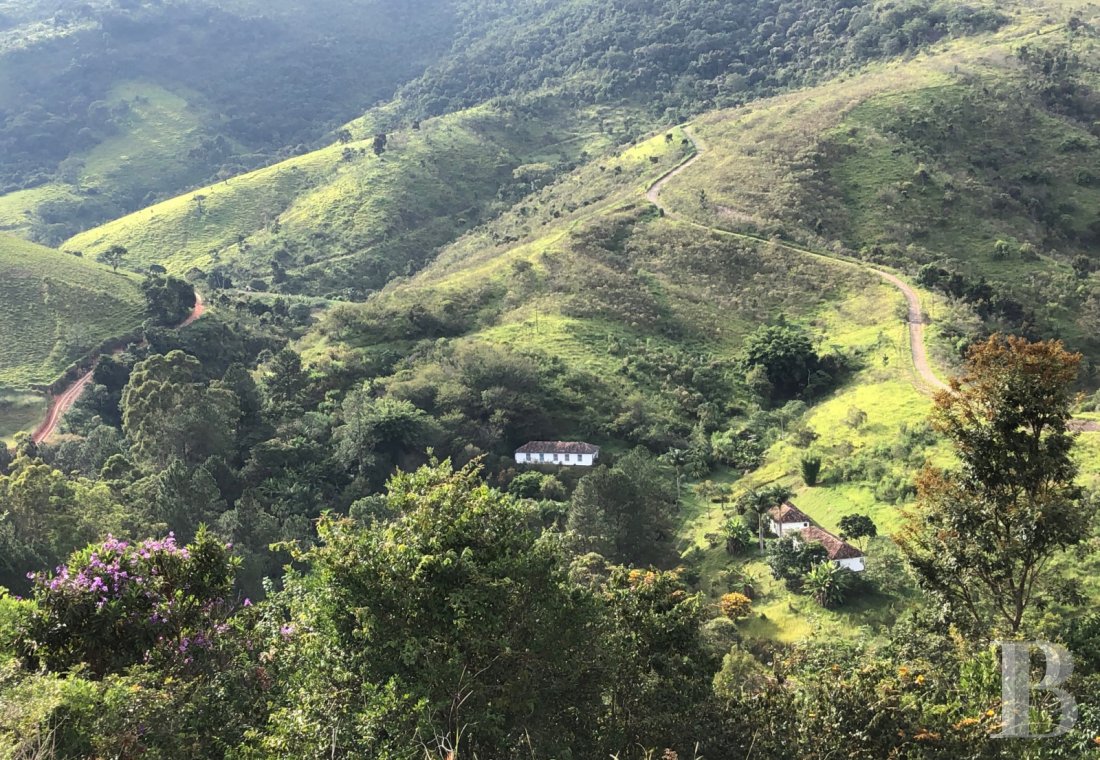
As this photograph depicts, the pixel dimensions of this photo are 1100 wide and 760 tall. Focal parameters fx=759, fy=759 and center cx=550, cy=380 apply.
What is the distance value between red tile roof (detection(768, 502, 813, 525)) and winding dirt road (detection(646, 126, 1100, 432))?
28.7ft

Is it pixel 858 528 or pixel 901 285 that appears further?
pixel 901 285

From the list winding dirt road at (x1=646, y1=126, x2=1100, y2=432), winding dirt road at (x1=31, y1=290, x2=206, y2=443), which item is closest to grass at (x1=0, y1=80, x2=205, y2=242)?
winding dirt road at (x1=31, y1=290, x2=206, y2=443)

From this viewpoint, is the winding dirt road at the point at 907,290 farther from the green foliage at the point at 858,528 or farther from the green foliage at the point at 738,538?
the green foliage at the point at 738,538

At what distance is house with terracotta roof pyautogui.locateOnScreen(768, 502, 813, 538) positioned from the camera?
117ft

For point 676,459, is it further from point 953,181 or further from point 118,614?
point 953,181

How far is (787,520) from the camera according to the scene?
35.9m

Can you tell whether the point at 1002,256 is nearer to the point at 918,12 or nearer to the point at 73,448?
the point at 73,448

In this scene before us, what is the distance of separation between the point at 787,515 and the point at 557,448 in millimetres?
18426

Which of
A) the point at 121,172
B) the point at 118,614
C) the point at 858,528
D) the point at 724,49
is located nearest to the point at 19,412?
the point at 118,614

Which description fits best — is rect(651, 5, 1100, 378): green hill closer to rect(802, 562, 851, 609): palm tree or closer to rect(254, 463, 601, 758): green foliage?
rect(802, 562, 851, 609): palm tree

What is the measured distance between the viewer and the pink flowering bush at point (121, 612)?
Answer: 44.3ft

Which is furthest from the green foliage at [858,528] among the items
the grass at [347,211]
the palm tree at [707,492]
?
the grass at [347,211]

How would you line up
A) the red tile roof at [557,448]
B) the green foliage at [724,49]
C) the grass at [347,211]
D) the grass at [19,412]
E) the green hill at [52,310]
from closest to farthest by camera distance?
the red tile roof at [557,448] → the grass at [19,412] → the green hill at [52,310] → the grass at [347,211] → the green foliage at [724,49]

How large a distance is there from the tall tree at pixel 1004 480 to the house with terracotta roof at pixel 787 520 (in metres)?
18.6
